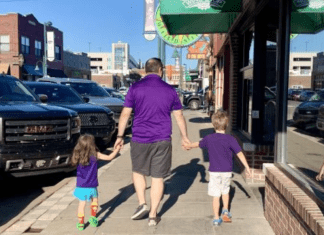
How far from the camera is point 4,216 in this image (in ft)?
17.3

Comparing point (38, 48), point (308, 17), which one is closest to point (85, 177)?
point (308, 17)

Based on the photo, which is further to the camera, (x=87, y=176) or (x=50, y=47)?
(x=50, y=47)

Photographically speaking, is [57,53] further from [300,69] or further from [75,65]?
[300,69]

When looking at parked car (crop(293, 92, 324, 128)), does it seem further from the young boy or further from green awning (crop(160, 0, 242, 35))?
green awning (crop(160, 0, 242, 35))

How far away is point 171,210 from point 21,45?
34.7 metres

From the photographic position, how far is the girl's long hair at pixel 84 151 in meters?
4.52

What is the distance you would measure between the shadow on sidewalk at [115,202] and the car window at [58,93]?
4213 millimetres

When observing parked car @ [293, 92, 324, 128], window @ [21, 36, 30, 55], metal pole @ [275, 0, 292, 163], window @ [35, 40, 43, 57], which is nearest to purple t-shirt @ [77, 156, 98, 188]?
metal pole @ [275, 0, 292, 163]

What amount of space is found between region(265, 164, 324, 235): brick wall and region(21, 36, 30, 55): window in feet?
118

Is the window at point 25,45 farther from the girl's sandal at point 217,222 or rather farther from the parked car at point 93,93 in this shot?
the girl's sandal at point 217,222

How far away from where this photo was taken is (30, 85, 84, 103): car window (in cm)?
985

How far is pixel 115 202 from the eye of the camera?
5613 millimetres

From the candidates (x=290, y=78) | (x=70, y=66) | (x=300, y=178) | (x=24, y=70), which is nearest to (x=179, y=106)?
(x=290, y=78)

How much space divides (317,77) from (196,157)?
568 centimetres
